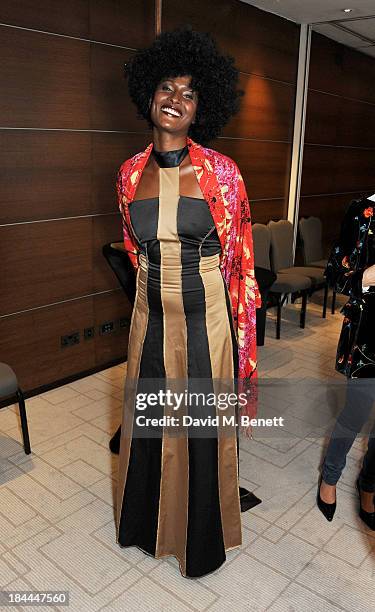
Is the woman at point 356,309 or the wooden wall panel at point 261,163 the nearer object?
the woman at point 356,309

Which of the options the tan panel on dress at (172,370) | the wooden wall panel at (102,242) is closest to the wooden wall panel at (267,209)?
the wooden wall panel at (102,242)

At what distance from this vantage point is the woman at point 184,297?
70.4 inches

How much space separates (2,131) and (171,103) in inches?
57.3

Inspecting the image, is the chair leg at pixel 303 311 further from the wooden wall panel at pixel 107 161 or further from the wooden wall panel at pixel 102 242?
the wooden wall panel at pixel 107 161

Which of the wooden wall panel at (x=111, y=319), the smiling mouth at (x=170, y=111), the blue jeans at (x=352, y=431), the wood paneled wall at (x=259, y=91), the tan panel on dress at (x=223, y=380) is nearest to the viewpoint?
the smiling mouth at (x=170, y=111)

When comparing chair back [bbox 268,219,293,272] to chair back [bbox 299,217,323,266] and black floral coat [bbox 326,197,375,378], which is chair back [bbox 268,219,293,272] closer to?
chair back [bbox 299,217,323,266]

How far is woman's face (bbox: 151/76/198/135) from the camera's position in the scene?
1.77 m

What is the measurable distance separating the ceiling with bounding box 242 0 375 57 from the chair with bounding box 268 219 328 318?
172cm

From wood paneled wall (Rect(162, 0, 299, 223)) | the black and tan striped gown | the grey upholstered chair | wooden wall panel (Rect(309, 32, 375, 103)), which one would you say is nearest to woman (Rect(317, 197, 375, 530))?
the black and tan striped gown

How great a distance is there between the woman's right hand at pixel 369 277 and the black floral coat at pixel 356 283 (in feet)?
0.06

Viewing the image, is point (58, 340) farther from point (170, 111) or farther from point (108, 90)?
point (170, 111)

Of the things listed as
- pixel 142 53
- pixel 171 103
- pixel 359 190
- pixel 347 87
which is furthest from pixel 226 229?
pixel 359 190

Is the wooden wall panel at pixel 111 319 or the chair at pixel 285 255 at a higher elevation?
the chair at pixel 285 255

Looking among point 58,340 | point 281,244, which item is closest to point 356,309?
point 58,340
